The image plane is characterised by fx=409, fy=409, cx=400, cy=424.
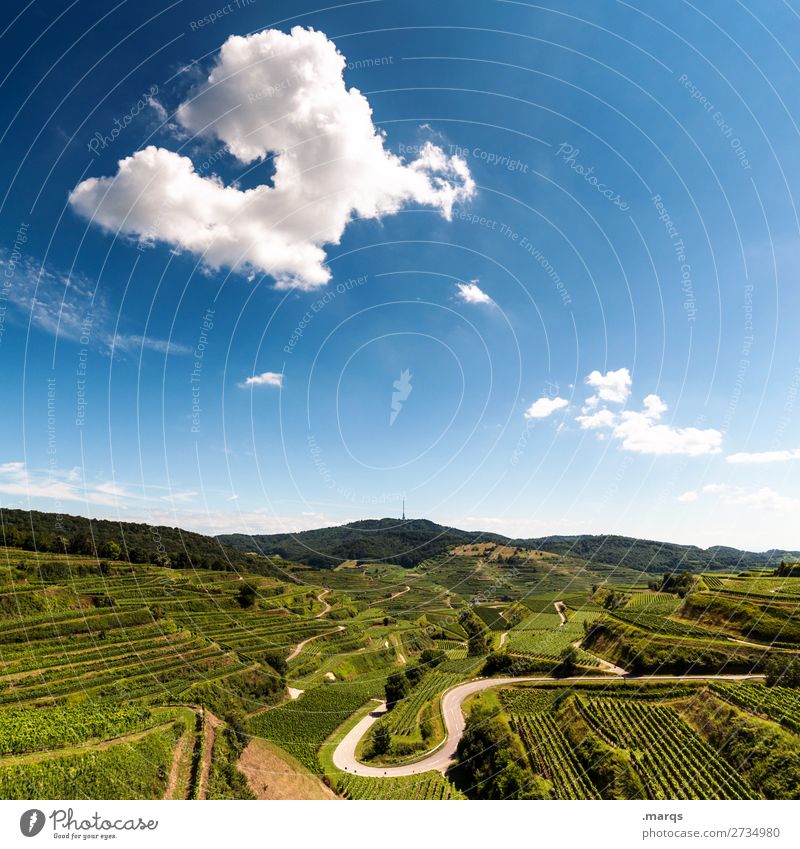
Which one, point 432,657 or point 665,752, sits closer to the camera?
point 665,752

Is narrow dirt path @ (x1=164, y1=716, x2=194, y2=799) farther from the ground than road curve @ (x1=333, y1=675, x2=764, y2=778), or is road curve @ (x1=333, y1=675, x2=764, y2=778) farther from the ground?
narrow dirt path @ (x1=164, y1=716, x2=194, y2=799)

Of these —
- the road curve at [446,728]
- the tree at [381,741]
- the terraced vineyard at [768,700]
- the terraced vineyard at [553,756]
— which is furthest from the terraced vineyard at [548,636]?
the tree at [381,741]

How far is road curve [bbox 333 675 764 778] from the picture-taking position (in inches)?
1188

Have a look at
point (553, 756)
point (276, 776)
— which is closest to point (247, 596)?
point (276, 776)

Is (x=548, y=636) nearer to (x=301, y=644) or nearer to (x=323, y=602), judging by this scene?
(x=301, y=644)

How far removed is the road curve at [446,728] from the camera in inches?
1188

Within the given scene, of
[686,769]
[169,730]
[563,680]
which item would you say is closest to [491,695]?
[563,680]

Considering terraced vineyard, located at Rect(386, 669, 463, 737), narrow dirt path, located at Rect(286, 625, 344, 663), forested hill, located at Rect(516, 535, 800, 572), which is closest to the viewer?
terraced vineyard, located at Rect(386, 669, 463, 737)

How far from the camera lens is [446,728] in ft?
115

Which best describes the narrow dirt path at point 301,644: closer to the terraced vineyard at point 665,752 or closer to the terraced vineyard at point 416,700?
the terraced vineyard at point 416,700

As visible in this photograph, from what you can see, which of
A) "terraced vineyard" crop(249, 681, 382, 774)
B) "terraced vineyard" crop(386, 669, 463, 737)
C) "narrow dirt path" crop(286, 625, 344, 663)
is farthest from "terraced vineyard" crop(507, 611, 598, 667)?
"narrow dirt path" crop(286, 625, 344, 663)

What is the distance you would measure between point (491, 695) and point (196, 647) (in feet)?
98.0

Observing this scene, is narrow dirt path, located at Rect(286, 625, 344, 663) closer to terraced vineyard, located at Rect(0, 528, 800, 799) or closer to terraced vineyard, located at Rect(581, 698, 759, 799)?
terraced vineyard, located at Rect(0, 528, 800, 799)

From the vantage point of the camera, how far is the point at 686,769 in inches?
931
